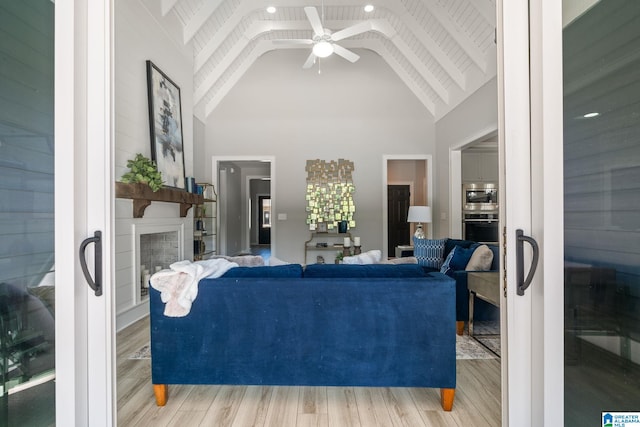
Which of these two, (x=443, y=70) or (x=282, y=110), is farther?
(x=282, y=110)

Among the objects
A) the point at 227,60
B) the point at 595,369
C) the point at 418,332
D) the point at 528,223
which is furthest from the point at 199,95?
the point at 595,369

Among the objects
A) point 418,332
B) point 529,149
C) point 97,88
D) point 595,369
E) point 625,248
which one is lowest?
point 418,332

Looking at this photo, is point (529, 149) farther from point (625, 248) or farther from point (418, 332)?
point (418, 332)

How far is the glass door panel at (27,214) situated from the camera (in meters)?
1.04

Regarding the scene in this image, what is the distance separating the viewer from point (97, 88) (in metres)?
1.14

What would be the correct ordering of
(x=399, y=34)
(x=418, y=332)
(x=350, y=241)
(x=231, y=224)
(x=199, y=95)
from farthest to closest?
(x=231, y=224) < (x=350, y=241) < (x=199, y=95) < (x=399, y=34) < (x=418, y=332)

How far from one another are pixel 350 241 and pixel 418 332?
418 cm

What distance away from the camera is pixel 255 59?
586 cm

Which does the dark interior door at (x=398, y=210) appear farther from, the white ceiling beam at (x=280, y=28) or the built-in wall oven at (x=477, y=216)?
the white ceiling beam at (x=280, y=28)

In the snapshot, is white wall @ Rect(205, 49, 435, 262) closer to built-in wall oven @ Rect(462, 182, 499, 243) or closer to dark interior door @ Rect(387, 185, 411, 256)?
built-in wall oven @ Rect(462, 182, 499, 243)

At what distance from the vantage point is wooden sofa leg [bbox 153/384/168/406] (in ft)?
6.30

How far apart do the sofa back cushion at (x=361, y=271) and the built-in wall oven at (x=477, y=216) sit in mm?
4142

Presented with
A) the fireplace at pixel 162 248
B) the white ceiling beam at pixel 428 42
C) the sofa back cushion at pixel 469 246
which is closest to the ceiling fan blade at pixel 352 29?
the white ceiling beam at pixel 428 42

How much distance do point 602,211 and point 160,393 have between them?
7.71 feet
